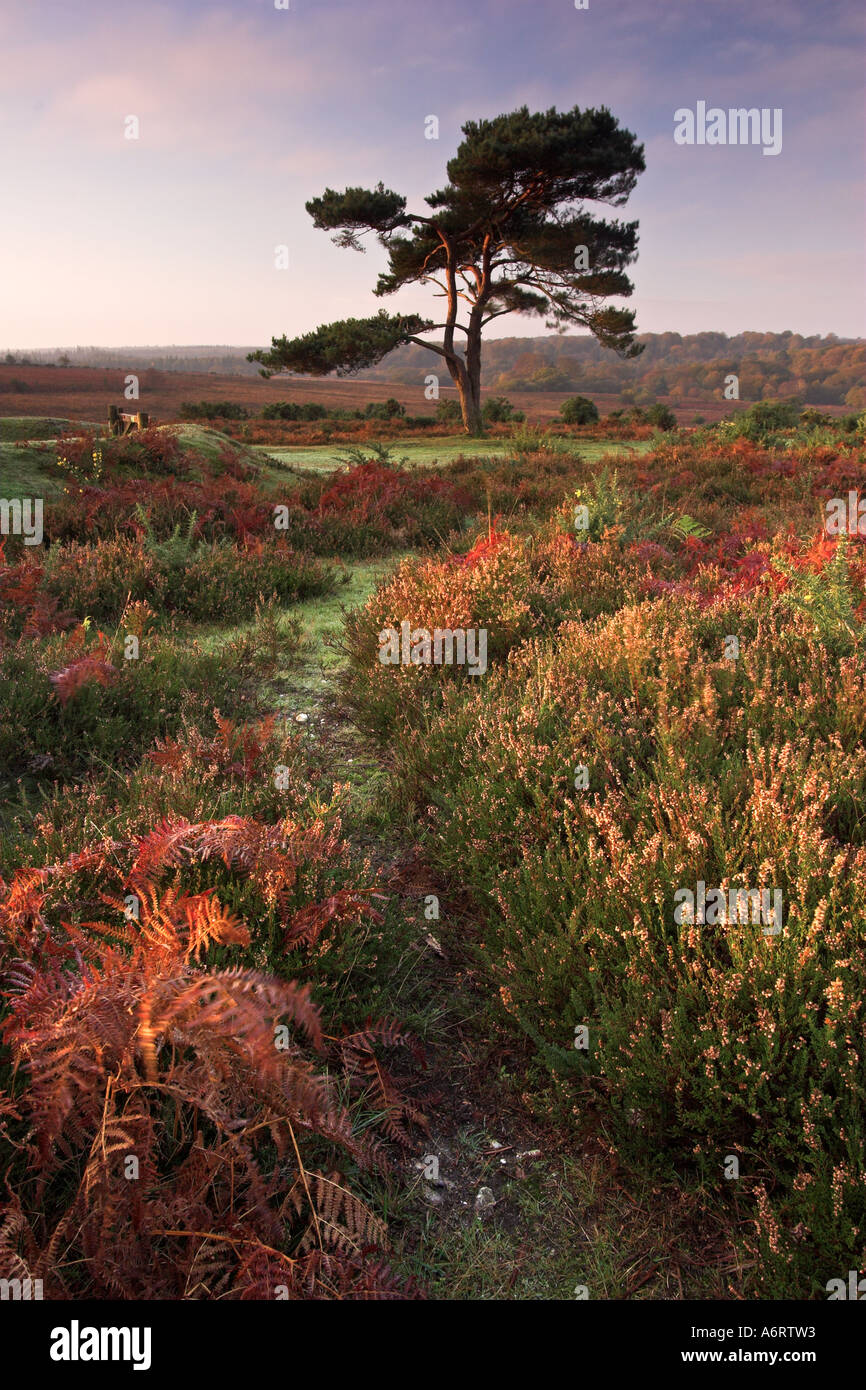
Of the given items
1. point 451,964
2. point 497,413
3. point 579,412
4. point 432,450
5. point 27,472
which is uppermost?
point 497,413

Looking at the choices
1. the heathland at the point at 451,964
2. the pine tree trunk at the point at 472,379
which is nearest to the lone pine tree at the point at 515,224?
the pine tree trunk at the point at 472,379

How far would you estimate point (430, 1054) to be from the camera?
237 centimetres

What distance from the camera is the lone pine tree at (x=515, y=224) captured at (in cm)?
2342

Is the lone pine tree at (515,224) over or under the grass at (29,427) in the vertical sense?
over

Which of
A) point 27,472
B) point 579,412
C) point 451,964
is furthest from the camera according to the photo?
point 579,412

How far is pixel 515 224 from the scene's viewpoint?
26.0 metres

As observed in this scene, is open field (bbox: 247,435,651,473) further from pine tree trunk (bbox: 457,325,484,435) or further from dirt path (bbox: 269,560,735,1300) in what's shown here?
dirt path (bbox: 269,560,735,1300)

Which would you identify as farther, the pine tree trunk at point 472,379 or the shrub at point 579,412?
the shrub at point 579,412

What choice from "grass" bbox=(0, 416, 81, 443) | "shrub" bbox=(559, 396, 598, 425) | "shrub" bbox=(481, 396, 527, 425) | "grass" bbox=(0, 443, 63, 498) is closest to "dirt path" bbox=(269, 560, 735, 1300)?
"grass" bbox=(0, 443, 63, 498)

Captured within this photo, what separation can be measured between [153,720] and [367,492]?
6.67 metres

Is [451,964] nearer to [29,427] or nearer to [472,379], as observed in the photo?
[29,427]

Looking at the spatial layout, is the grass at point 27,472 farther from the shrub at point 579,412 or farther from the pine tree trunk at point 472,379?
the shrub at point 579,412

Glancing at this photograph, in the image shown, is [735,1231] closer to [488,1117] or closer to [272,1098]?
[488,1117]

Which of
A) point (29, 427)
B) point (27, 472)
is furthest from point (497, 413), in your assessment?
point (27, 472)
